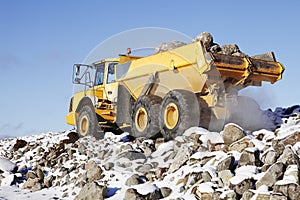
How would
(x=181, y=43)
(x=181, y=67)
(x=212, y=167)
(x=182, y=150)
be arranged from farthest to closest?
(x=181, y=43) < (x=181, y=67) < (x=182, y=150) < (x=212, y=167)

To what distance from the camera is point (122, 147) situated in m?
10.6

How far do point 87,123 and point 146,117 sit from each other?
8.89 feet

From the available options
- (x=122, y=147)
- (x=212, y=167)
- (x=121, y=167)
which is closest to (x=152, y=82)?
(x=122, y=147)

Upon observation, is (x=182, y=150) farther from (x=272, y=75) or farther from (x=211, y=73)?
(x=272, y=75)

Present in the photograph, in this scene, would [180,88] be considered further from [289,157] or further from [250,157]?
[289,157]

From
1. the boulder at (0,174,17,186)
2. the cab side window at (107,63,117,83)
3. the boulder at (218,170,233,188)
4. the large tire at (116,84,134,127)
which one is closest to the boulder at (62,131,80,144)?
the large tire at (116,84,134,127)

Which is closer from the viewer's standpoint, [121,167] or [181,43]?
[121,167]

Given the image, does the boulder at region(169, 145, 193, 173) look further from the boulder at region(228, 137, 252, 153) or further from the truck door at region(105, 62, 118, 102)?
the truck door at region(105, 62, 118, 102)

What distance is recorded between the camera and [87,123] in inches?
519

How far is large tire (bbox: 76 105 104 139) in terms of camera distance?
12.9 m

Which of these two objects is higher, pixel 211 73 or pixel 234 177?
pixel 211 73

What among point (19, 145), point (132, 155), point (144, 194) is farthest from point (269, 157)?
point (19, 145)

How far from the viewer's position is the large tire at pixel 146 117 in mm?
10844

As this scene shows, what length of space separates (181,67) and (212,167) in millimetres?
3340
